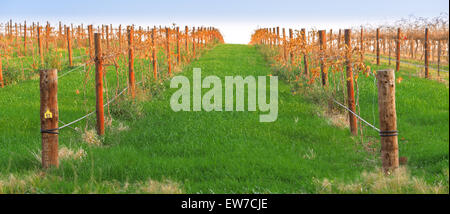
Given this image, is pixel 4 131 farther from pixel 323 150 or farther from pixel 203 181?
pixel 323 150

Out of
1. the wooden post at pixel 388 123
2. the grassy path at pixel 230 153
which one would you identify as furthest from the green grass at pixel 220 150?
the wooden post at pixel 388 123

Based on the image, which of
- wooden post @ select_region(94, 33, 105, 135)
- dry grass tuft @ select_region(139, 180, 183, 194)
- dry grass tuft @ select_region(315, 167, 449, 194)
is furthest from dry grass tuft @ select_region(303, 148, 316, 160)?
wooden post @ select_region(94, 33, 105, 135)

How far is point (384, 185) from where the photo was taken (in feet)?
14.4

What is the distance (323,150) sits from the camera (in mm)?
6309

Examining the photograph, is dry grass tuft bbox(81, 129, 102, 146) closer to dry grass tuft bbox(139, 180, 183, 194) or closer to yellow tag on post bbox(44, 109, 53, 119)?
yellow tag on post bbox(44, 109, 53, 119)

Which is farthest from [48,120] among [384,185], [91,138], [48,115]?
[384,185]

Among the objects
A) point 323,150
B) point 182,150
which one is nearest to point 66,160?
point 182,150

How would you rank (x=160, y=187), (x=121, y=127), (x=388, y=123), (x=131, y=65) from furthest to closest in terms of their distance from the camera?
(x=131, y=65) < (x=121, y=127) < (x=388, y=123) < (x=160, y=187)

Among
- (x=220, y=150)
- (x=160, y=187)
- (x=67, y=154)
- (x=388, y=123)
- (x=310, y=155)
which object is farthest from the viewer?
(x=220, y=150)

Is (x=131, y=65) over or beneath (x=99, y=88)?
over

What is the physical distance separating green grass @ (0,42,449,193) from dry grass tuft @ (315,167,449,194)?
16cm

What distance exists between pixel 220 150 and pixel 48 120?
228 cm

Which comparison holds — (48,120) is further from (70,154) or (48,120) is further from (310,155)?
(310,155)

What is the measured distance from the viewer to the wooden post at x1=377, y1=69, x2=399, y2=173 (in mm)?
4992
